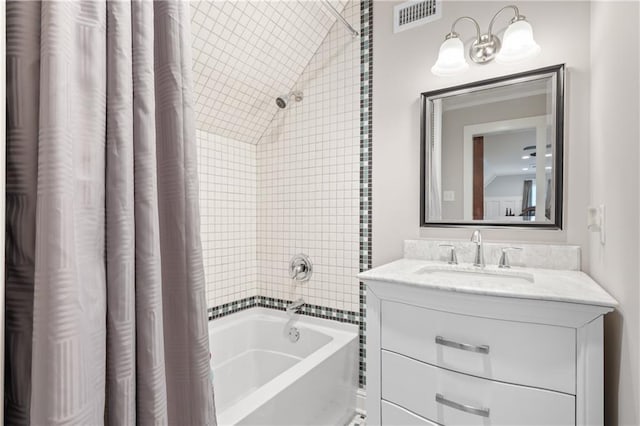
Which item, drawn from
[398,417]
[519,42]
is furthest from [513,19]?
[398,417]

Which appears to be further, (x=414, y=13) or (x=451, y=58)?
(x=414, y=13)

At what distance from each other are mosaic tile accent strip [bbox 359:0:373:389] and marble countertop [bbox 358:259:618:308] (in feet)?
1.11

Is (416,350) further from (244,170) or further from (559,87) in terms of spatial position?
(244,170)

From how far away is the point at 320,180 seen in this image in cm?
210

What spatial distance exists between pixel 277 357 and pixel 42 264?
196cm

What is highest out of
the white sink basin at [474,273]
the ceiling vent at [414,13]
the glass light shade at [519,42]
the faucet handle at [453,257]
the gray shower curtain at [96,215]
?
the ceiling vent at [414,13]

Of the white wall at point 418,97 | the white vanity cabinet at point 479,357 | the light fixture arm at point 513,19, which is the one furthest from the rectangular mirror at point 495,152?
the white vanity cabinet at point 479,357

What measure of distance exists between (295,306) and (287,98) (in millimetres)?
1340

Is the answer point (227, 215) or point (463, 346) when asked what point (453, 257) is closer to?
point (463, 346)

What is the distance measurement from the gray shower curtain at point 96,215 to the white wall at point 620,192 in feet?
3.36

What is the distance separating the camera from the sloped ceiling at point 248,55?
5.45 feet

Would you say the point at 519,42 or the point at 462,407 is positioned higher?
the point at 519,42

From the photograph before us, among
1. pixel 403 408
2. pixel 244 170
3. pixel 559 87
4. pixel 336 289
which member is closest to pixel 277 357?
pixel 336 289

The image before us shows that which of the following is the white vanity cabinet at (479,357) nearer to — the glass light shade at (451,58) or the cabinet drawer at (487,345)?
the cabinet drawer at (487,345)
